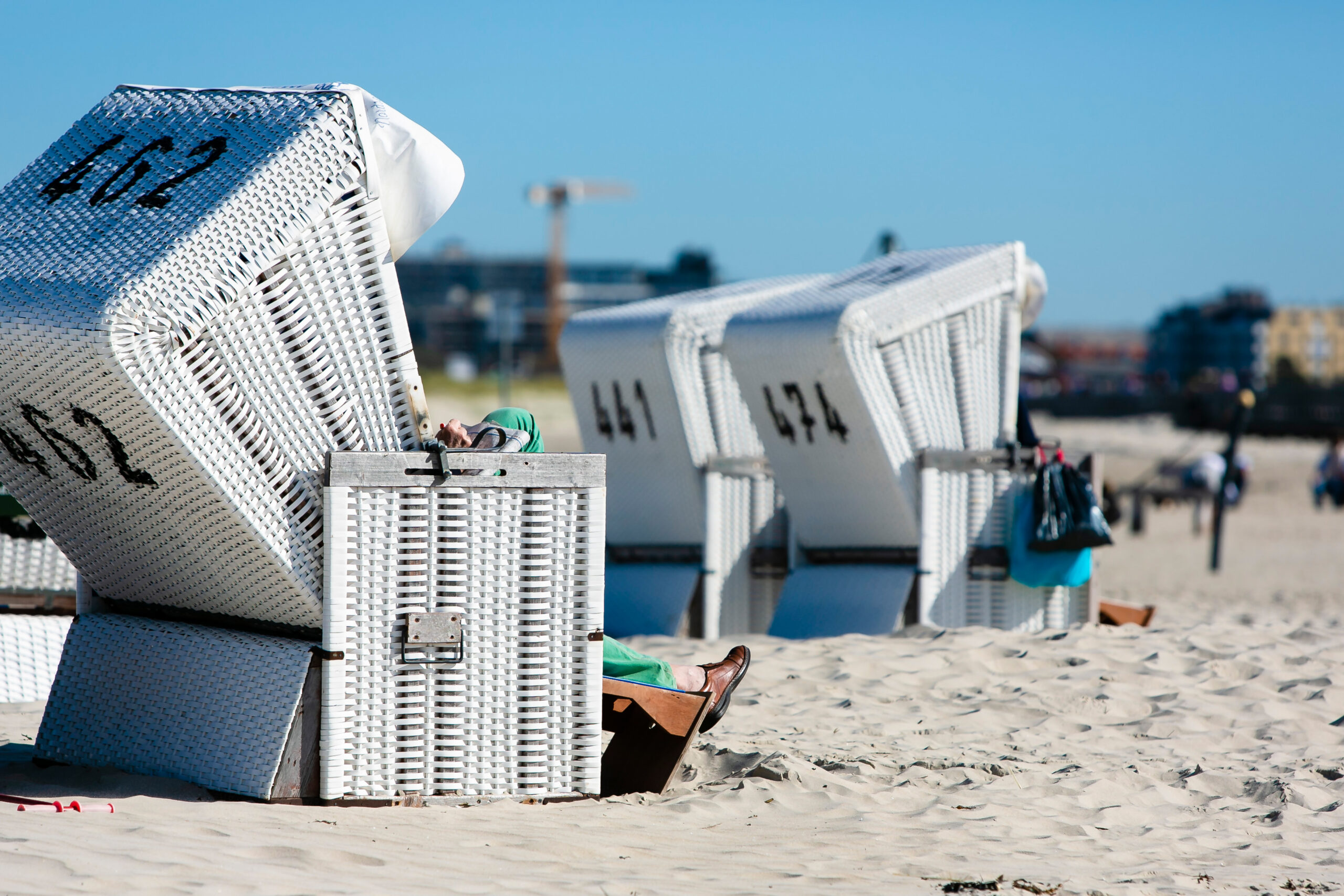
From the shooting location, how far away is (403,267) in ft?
540

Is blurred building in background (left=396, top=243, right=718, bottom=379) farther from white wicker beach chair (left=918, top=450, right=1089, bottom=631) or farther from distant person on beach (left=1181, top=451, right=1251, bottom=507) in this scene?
white wicker beach chair (left=918, top=450, right=1089, bottom=631)

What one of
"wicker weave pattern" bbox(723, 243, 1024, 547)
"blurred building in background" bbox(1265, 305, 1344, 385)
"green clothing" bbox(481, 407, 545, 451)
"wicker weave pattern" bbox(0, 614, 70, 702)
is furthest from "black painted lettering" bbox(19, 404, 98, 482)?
"blurred building in background" bbox(1265, 305, 1344, 385)

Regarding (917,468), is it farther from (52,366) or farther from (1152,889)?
(52,366)

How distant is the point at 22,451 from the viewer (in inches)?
154

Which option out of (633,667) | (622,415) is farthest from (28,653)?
(622,415)

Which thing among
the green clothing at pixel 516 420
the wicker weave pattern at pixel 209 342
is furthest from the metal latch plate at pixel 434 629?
the green clothing at pixel 516 420

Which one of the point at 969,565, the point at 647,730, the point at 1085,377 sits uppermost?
the point at 1085,377

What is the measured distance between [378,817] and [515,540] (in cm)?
83

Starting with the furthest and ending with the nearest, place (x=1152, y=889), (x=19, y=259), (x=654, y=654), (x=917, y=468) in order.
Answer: (x=917, y=468), (x=654, y=654), (x=19, y=259), (x=1152, y=889)

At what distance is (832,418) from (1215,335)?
131 m

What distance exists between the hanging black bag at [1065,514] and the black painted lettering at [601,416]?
8.96 ft

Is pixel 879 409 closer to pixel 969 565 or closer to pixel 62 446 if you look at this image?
pixel 969 565

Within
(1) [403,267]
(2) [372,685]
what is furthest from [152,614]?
(1) [403,267]

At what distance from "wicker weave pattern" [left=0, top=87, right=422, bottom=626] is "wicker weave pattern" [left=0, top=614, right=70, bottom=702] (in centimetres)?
154
